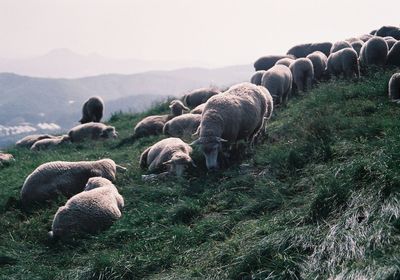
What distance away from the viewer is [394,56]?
1780 centimetres

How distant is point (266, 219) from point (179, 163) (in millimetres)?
4000

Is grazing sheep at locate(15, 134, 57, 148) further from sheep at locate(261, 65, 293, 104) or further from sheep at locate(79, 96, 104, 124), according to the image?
sheep at locate(261, 65, 293, 104)

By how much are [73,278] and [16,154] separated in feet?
42.7

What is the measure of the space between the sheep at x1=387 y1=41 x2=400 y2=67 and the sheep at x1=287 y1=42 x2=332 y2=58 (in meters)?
8.29

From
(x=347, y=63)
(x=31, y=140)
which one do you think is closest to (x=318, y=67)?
(x=347, y=63)

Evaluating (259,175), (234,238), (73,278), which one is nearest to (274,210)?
(234,238)

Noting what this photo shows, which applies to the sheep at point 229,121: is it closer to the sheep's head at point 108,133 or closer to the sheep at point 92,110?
the sheep's head at point 108,133

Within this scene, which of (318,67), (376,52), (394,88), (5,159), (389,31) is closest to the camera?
(394,88)

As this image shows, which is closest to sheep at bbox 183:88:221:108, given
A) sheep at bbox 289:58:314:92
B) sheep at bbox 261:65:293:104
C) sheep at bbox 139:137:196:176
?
sheep at bbox 289:58:314:92

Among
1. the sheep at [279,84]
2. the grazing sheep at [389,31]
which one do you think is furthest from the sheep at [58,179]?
the grazing sheep at [389,31]

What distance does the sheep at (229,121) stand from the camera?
11.4 metres

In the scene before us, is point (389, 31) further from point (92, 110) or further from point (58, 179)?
point (58, 179)

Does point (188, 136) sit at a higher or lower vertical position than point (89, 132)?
higher

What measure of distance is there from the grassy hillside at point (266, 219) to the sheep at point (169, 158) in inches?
11.1
